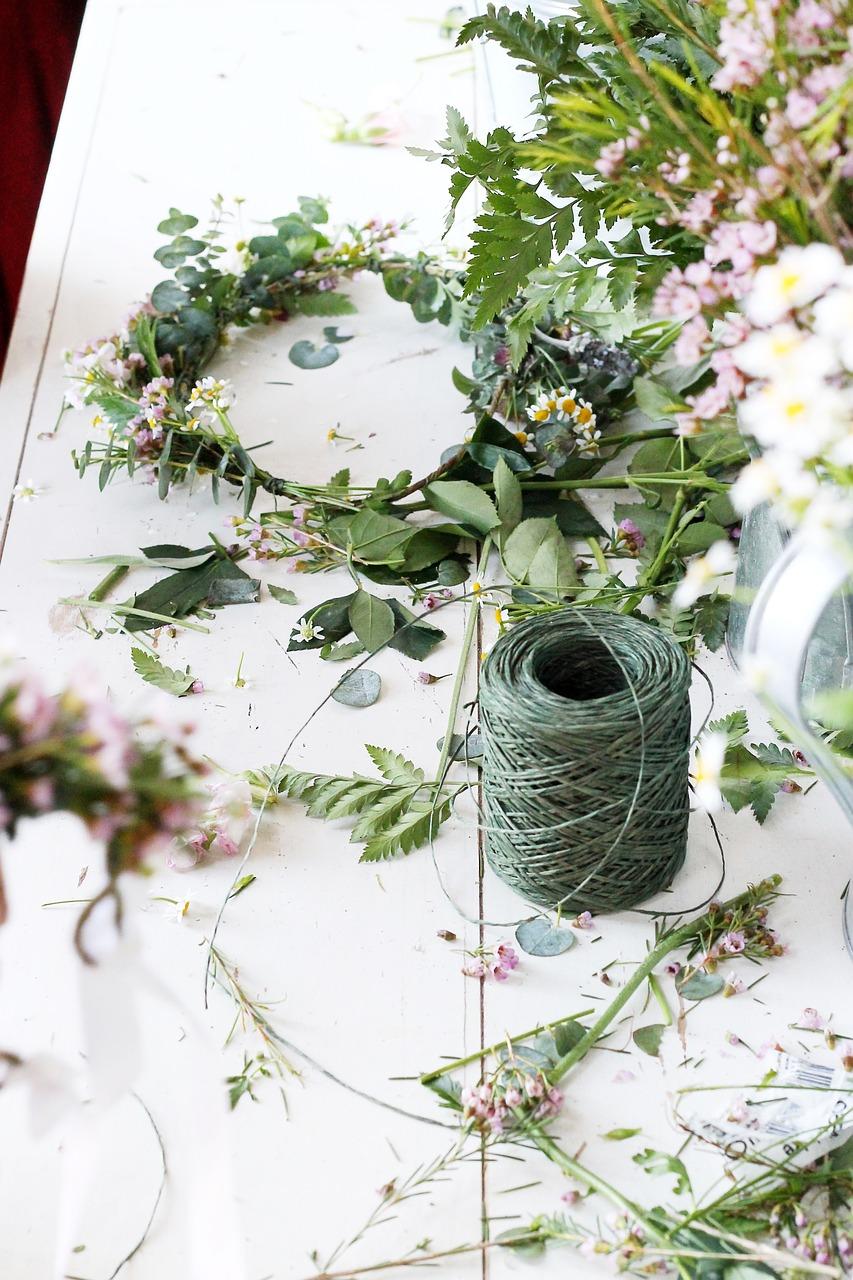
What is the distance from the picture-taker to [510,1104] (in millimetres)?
704

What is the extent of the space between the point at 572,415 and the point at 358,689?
0.31 meters

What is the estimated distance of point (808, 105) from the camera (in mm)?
538

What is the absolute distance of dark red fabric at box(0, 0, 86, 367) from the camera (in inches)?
51.9

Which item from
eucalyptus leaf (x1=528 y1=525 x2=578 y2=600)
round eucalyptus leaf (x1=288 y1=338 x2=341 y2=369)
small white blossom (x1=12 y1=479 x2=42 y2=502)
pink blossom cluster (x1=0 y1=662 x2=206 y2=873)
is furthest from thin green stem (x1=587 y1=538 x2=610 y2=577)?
pink blossom cluster (x1=0 y1=662 x2=206 y2=873)

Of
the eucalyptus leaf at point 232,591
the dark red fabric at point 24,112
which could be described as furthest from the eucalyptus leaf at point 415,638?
the dark red fabric at point 24,112

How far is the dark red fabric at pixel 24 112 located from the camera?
1.32 meters

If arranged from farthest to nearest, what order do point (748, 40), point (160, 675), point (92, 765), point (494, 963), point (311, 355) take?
point (311, 355) < point (160, 675) < point (494, 963) < point (748, 40) < point (92, 765)

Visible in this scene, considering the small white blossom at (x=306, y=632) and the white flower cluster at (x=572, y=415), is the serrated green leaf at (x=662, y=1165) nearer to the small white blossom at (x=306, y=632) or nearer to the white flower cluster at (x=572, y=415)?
the small white blossom at (x=306, y=632)

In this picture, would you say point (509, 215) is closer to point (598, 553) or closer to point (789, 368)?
point (598, 553)

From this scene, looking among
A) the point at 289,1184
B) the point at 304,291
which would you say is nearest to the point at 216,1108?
the point at 289,1184

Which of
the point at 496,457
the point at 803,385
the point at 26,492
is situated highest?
the point at 803,385

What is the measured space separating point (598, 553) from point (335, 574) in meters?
0.20

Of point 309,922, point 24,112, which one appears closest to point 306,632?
point 309,922

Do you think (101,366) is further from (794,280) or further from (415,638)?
(794,280)
